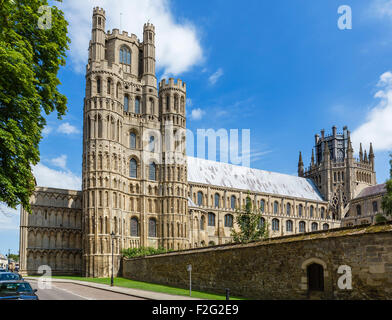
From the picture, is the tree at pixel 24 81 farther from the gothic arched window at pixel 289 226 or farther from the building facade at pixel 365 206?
the building facade at pixel 365 206

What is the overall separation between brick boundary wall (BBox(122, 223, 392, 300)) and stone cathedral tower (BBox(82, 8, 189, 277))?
2473cm

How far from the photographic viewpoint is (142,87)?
6431 cm

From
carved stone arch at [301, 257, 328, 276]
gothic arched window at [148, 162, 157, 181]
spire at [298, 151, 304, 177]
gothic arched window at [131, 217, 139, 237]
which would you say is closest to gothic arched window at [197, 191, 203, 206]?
gothic arched window at [148, 162, 157, 181]

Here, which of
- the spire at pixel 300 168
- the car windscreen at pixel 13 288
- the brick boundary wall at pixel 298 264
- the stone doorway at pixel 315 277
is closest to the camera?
the car windscreen at pixel 13 288

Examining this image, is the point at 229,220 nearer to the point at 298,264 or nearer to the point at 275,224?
the point at 275,224

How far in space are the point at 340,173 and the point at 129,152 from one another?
5226 cm

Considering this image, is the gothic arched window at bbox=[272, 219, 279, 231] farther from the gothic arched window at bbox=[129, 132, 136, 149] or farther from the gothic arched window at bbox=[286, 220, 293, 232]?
the gothic arched window at bbox=[129, 132, 136, 149]

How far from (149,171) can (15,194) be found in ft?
141

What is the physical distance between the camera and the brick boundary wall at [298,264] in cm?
1694

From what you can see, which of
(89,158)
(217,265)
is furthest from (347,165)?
(217,265)

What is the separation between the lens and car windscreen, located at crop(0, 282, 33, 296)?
1494cm

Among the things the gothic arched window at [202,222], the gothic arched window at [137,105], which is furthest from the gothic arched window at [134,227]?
the gothic arched window at [137,105]

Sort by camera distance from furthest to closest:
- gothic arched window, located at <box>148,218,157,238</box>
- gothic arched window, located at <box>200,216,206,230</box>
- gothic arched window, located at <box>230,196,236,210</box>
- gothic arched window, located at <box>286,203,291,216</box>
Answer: gothic arched window, located at <box>286,203,291,216</box>
gothic arched window, located at <box>230,196,236,210</box>
gothic arched window, located at <box>200,216,206,230</box>
gothic arched window, located at <box>148,218,157,238</box>

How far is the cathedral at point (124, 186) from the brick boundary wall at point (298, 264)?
25.3 m
